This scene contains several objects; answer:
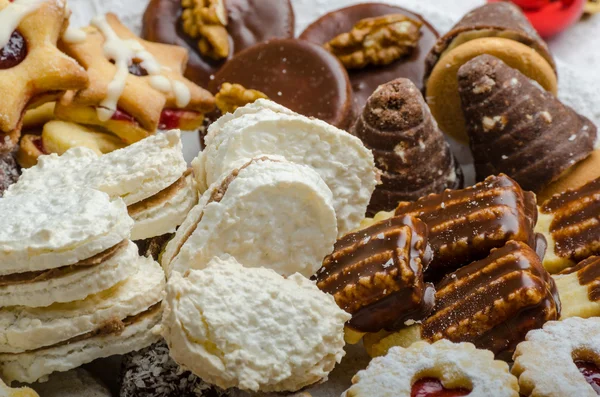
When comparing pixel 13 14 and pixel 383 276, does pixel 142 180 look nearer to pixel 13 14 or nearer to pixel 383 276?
pixel 383 276

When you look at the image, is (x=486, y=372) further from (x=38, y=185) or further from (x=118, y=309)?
(x=38, y=185)

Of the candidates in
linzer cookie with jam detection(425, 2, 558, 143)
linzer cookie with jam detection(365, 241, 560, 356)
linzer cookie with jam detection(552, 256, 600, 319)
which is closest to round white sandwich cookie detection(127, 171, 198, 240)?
linzer cookie with jam detection(365, 241, 560, 356)

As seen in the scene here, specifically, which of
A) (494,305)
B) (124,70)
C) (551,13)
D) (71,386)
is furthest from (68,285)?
(551,13)

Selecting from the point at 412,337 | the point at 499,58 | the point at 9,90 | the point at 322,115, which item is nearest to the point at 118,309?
the point at 412,337

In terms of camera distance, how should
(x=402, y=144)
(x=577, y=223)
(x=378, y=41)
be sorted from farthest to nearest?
(x=378, y=41) < (x=402, y=144) < (x=577, y=223)

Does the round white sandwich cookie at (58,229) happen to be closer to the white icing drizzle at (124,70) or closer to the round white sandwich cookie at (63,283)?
the round white sandwich cookie at (63,283)

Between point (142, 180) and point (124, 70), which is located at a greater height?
point (142, 180)

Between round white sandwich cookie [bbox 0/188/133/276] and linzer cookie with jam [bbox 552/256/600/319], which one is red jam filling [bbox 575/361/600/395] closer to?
linzer cookie with jam [bbox 552/256/600/319]
